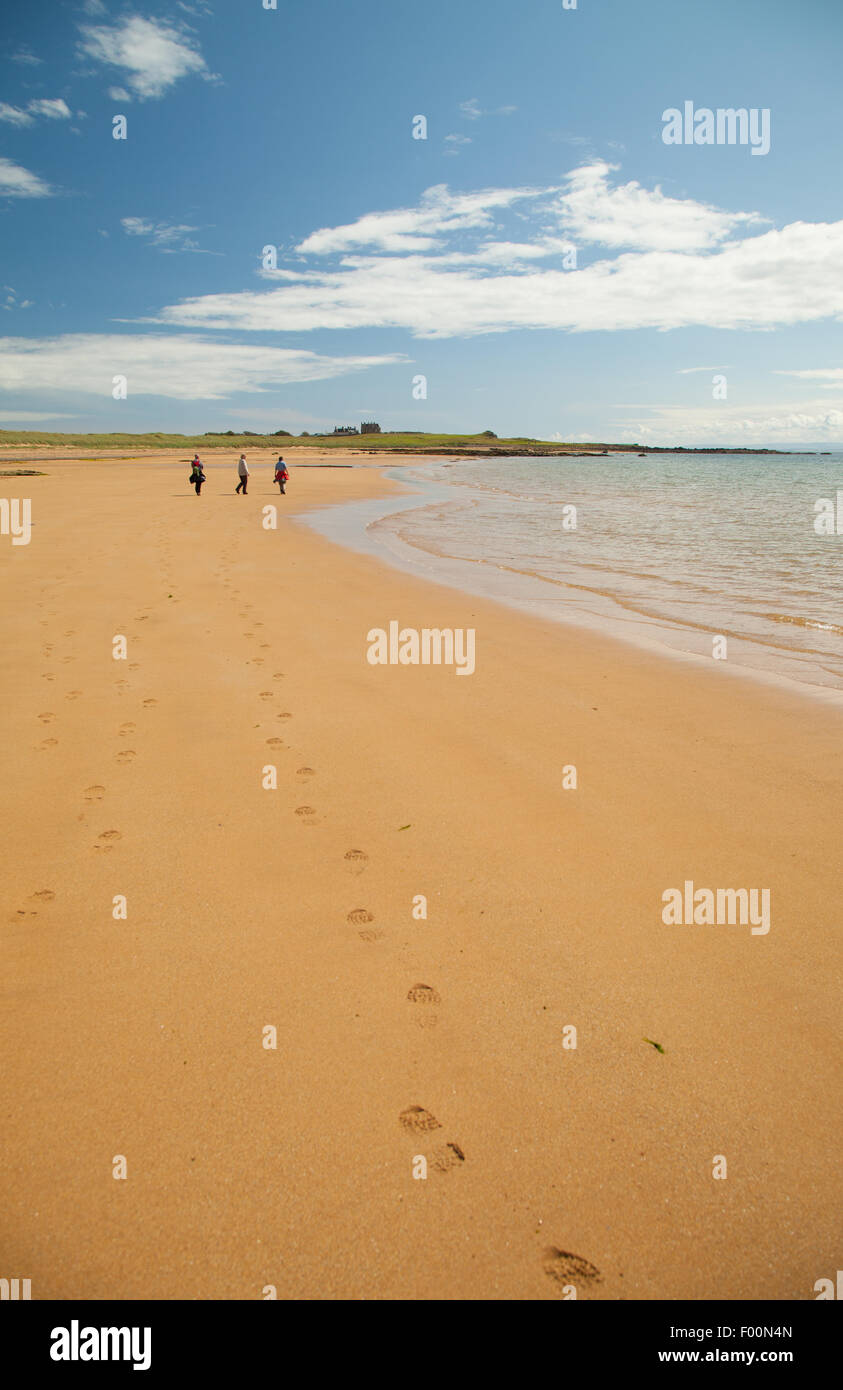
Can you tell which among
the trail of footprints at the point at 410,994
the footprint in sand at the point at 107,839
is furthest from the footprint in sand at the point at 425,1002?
the footprint in sand at the point at 107,839

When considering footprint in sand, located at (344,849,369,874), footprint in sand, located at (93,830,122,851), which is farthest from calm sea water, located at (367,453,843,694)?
footprint in sand, located at (93,830,122,851)

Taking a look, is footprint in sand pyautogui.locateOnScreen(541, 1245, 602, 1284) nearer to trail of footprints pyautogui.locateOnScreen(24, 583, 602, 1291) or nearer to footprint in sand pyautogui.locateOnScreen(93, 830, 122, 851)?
trail of footprints pyautogui.locateOnScreen(24, 583, 602, 1291)

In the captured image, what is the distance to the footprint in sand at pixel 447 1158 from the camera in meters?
2.65

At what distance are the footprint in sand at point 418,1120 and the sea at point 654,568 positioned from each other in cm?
685

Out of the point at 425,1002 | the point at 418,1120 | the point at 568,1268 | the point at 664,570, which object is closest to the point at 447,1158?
the point at 418,1120

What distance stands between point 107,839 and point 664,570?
1540 cm

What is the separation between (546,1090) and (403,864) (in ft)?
5.83

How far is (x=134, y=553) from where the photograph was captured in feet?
53.0

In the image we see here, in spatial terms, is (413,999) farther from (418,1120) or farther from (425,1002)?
(418,1120)

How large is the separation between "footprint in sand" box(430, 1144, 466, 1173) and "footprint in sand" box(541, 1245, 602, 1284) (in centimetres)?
43

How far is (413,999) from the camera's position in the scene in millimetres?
3432

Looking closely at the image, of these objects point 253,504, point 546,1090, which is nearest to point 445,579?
point 546,1090

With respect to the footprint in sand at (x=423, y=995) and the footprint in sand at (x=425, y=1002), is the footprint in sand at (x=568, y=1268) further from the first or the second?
the footprint in sand at (x=423, y=995)

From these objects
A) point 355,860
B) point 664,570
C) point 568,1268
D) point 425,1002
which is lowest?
point 568,1268
